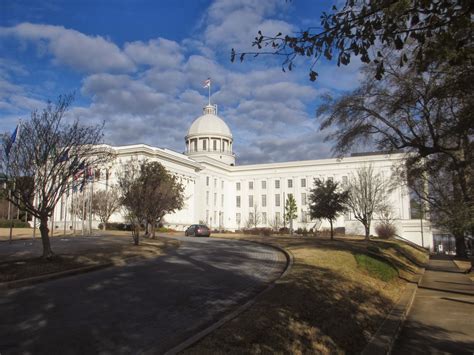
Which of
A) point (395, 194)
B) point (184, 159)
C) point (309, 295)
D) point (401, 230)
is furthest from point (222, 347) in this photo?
point (395, 194)

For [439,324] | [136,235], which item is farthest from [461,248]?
[439,324]

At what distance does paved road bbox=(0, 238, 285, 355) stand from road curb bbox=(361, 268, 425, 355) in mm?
2869

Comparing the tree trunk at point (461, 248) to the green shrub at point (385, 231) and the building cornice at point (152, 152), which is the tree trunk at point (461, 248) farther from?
the building cornice at point (152, 152)

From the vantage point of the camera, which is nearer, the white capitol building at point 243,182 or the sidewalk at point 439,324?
the sidewalk at point 439,324

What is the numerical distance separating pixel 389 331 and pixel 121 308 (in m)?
5.45

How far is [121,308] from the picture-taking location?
26.9ft

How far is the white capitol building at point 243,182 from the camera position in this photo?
79062 millimetres

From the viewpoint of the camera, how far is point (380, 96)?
60.4 ft

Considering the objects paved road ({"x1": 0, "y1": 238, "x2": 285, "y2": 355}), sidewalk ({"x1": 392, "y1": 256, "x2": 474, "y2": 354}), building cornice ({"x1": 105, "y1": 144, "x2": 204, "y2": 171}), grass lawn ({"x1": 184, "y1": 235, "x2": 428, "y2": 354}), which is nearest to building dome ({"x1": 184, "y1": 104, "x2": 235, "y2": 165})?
building cornice ({"x1": 105, "y1": 144, "x2": 204, "y2": 171})

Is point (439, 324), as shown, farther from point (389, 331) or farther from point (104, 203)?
point (104, 203)

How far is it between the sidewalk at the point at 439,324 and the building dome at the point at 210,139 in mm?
87733

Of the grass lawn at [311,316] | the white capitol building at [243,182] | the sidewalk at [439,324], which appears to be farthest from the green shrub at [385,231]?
the grass lawn at [311,316]

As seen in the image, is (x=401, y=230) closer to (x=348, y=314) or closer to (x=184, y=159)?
(x=184, y=159)

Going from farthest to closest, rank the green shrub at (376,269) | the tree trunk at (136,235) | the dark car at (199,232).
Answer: the dark car at (199,232)
the tree trunk at (136,235)
the green shrub at (376,269)
